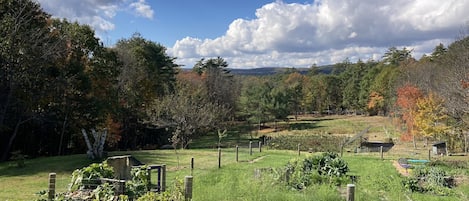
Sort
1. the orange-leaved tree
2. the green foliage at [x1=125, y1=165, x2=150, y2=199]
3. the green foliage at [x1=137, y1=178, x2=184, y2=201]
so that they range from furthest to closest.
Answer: the orange-leaved tree
the green foliage at [x1=125, y1=165, x2=150, y2=199]
the green foliage at [x1=137, y1=178, x2=184, y2=201]

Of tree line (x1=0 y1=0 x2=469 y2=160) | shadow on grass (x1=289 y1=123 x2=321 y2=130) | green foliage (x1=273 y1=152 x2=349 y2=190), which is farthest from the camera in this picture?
shadow on grass (x1=289 y1=123 x2=321 y2=130)

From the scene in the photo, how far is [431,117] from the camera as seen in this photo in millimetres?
29234

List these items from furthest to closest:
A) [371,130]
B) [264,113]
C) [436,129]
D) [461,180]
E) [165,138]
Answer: [264,113] < [371,130] < [165,138] < [436,129] < [461,180]

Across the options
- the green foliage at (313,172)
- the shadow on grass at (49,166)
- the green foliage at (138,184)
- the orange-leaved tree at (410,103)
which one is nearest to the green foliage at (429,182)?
the green foliage at (313,172)

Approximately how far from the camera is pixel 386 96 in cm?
5388

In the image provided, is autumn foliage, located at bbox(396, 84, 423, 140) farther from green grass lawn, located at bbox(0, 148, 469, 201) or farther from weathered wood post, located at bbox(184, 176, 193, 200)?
weathered wood post, located at bbox(184, 176, 193, 200)

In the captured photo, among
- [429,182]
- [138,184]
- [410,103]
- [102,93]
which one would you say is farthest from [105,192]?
[410,103]

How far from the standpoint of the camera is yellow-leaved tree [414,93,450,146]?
1137 inches

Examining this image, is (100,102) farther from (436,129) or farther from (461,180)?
(436,129)

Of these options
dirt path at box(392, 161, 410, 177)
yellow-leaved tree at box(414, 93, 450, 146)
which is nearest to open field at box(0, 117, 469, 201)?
dirt path at box(392, 161, 410, 177)

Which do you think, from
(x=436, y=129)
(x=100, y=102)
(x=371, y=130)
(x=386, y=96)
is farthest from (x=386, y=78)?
(x=100, y=102)

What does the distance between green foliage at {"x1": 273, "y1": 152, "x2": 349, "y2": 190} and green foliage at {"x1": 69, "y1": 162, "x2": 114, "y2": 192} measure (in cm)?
471

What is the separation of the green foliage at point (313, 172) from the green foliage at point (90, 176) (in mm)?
4708

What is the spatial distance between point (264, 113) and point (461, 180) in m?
38.6
